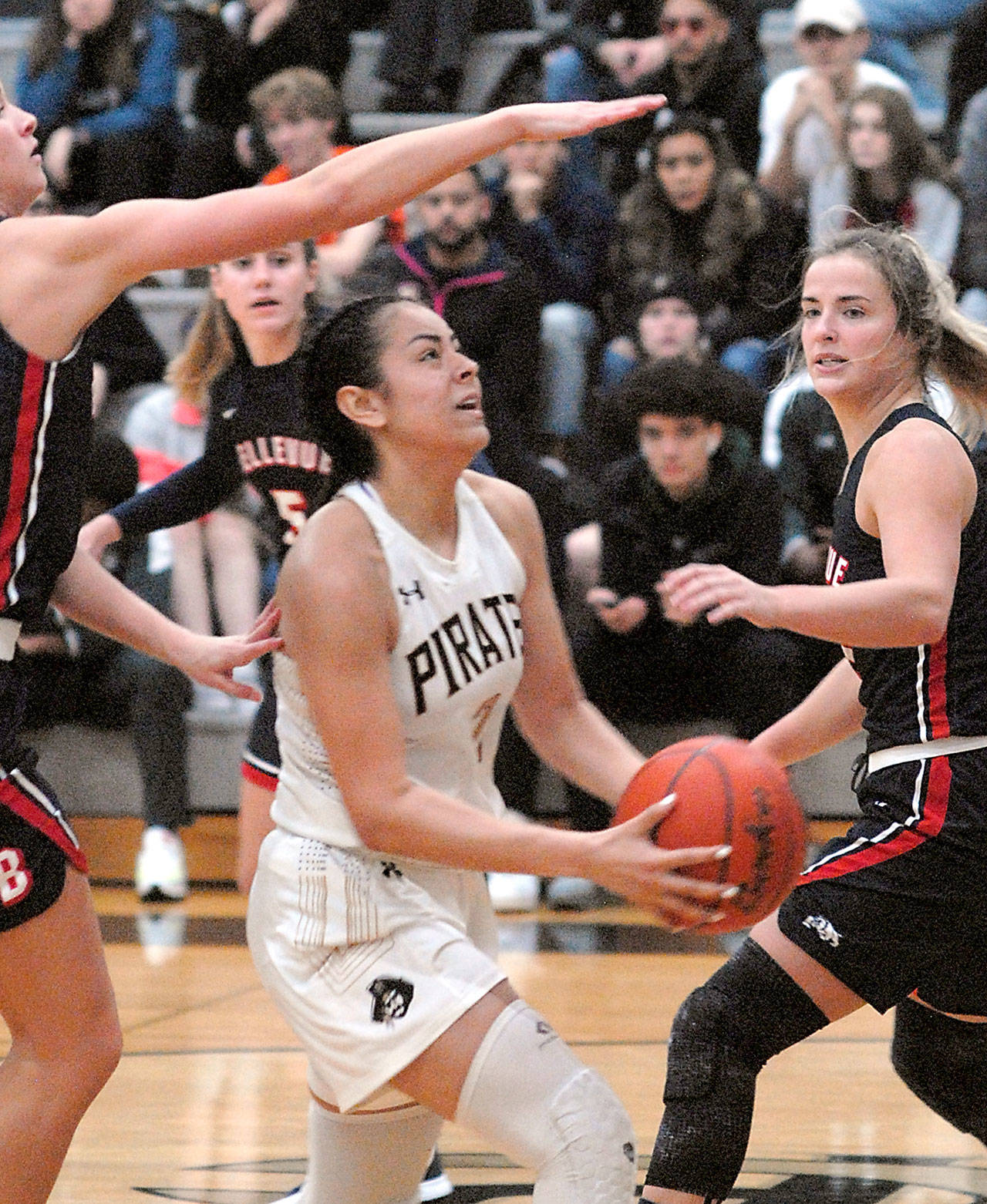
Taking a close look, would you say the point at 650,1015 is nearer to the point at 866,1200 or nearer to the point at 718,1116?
the point at 866,1200

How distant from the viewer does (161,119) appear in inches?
389

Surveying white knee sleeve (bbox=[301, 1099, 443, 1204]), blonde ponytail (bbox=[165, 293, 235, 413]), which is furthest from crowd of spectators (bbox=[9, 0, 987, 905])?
white knee sleeve (bbox=[301, 1099, 443, 1204])

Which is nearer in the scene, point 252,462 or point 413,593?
point 413,593

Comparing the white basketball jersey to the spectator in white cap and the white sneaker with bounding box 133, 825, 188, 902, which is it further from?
the spectator in white cap

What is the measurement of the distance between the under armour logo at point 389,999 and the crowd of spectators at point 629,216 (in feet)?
11.6

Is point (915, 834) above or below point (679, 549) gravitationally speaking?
above

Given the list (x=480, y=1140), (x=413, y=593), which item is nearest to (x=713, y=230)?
(x=480, y=1140)

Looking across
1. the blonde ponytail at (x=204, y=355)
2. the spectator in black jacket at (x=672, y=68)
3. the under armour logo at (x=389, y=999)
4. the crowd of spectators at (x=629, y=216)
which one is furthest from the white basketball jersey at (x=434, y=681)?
the spectator in black jacket at (x=672, y=68)

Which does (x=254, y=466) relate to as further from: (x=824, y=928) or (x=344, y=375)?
(x=824, y=928)

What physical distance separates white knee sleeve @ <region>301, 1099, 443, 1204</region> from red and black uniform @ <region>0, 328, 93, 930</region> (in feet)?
1.90

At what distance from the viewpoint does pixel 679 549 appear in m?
7.01

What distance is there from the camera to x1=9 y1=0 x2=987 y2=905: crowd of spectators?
707 centimetres

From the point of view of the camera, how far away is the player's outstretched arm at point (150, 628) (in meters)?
3.26

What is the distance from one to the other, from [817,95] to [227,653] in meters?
5.81
